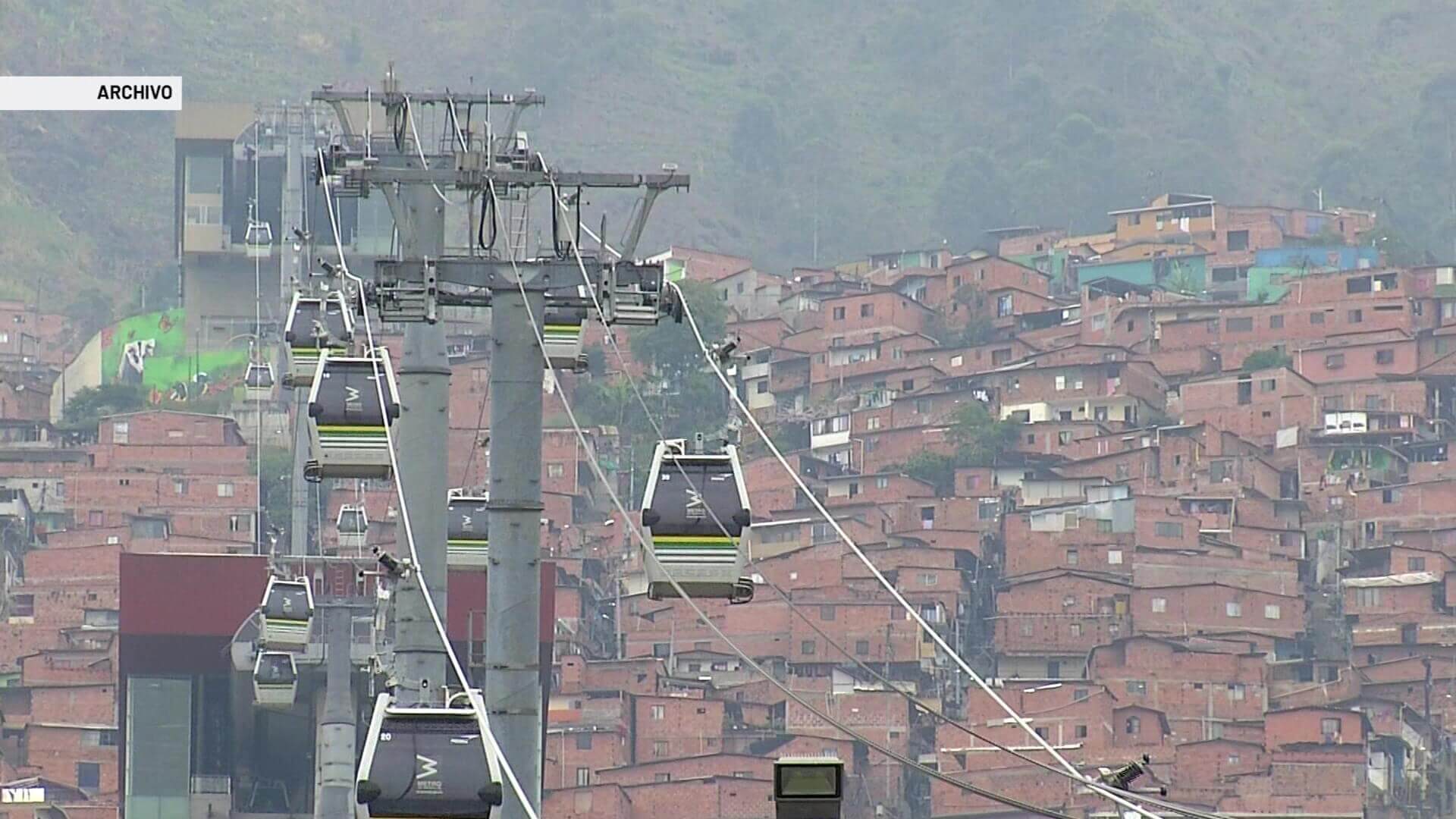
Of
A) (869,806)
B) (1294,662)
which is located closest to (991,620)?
(1294,662)

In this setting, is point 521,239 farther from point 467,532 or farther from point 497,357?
point 467,532

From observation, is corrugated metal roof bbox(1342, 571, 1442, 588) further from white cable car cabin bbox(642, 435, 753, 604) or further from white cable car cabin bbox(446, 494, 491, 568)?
white cable car cabin bbox(642, 435, 753, 604)

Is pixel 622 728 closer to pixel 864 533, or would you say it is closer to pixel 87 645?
pixel 87 645

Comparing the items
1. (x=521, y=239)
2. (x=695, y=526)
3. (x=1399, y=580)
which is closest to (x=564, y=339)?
(x=521, y=239)

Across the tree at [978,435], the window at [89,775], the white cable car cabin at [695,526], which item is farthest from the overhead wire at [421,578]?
the tree at [978,435]

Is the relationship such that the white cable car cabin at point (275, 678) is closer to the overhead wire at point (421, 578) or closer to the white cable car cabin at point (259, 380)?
the overhead wire at point (421, 578)

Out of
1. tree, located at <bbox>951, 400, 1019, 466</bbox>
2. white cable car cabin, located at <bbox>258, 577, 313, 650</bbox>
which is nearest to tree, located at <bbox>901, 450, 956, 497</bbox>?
tree, located at <bbox>951, 400, 1019, 466</bbox>
